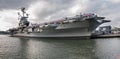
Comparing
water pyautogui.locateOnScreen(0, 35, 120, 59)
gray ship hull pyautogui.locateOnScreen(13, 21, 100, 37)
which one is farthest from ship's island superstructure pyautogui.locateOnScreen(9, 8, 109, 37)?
water pyautogui.locateOnScreen(0, 35, 120, 59)

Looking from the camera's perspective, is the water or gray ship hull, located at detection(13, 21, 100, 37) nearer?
the water

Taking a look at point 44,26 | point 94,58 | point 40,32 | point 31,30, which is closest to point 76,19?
point 44,26

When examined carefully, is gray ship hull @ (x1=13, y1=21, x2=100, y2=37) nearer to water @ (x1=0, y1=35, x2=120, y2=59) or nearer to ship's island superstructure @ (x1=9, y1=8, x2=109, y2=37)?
ship's island superstructure @ (x1=9, y1=8, x2=109, y2=37)

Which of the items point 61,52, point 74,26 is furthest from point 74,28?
point 61,52

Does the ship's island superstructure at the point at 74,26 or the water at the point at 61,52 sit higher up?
the ship's island superstructure at the point at 74,26

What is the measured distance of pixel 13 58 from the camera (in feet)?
67.3

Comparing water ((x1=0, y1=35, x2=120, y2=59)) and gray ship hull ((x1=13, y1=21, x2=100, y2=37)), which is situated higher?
gray ship hull ((x1=13, y1=21, x2=100, y2=37))

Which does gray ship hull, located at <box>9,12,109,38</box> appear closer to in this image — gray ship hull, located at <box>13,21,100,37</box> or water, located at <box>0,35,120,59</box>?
gray ship hull, located at <box>13,21,100,37</box>

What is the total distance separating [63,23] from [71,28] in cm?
306

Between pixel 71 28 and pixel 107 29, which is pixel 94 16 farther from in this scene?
pixel 107 29

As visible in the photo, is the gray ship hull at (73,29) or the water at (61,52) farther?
the gray ship hull at (73,29)

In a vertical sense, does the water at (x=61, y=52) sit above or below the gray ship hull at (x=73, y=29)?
below

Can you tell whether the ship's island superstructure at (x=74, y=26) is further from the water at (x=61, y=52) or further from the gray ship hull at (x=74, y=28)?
the water at (x=61, y=52)

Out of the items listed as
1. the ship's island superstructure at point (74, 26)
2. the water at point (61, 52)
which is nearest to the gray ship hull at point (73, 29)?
the ship's island superstructure at point (74, 26)
